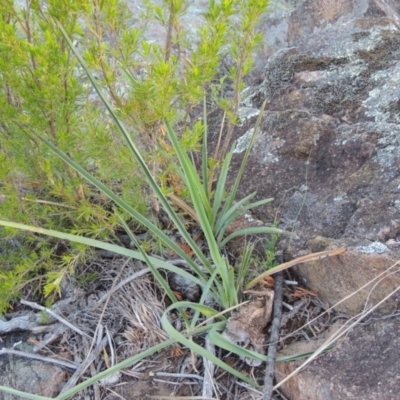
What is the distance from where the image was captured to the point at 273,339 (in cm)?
154

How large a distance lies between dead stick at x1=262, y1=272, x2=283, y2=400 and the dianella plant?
5 centimetres

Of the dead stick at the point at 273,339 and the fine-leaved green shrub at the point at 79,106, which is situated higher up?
the fine-leaved green shrub at the point at 79,106

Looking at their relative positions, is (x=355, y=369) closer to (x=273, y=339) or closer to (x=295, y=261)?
(x=273, y=339)

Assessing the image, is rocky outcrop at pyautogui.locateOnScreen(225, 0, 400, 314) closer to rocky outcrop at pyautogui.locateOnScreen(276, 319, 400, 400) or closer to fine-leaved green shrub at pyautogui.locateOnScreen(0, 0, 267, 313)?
rocky outcrop at pyautogui.locateOnScreen(276, 319, 400, 400)

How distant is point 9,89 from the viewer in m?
1.65

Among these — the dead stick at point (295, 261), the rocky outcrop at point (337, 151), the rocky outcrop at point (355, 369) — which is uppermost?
the rocky outcrop at point (337, 151)

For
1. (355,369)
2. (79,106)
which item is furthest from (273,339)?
(79,106)

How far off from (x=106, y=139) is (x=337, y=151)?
83cm

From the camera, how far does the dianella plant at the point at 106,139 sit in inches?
56.4

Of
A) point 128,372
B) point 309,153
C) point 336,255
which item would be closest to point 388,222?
point 336,255

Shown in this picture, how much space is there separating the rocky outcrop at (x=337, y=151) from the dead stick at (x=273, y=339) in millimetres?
92

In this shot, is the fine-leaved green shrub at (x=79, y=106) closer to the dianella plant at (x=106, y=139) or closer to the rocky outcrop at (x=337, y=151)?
the dianella plant at (x=106, y=139)

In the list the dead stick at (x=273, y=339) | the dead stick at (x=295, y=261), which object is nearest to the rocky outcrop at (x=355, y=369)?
the dead stick at (x=273, y=339)

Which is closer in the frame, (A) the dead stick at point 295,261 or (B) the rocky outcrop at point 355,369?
(B) the rocky outcrop at point 355,369
